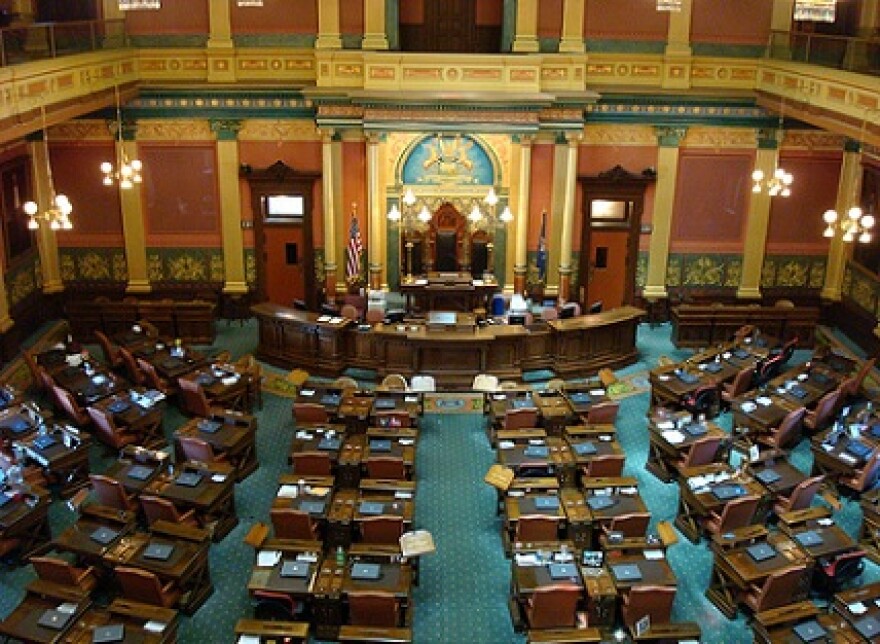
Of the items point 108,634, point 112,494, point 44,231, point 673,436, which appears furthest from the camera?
point 44,231

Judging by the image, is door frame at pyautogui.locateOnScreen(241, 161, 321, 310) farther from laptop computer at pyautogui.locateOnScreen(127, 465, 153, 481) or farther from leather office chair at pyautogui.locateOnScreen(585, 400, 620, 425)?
laptop computer at pyautogui.locateOnScreen(127, 465, 153, 481)

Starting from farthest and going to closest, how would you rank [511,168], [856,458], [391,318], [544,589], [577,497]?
[511,168], [391,318], [856,458], [577,497], [544,589]

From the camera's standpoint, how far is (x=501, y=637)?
35.9ft

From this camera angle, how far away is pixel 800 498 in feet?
40.6

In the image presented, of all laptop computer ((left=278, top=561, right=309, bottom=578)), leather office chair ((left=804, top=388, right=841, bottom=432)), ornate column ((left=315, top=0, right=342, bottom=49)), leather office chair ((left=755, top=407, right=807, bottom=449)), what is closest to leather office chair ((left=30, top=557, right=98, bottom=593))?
laptop computer ((left=278, top=561, right=309, bottom=578))

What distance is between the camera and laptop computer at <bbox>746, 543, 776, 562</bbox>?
11148mm

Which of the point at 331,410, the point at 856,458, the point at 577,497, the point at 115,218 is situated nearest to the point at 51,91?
the point at 115,218

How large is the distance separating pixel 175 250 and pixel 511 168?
7559mm

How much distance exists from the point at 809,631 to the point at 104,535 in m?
8.27

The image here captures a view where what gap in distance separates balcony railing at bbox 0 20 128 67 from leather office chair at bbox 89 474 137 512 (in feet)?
20.5

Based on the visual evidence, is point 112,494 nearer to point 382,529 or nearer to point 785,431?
point 382,529

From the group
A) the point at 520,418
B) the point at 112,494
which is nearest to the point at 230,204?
the point at 520,418

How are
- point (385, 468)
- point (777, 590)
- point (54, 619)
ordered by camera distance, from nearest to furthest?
point (54, 619), point (777, 590), point (385, 468)

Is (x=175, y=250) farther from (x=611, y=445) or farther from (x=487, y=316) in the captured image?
(x=611, y=445)
